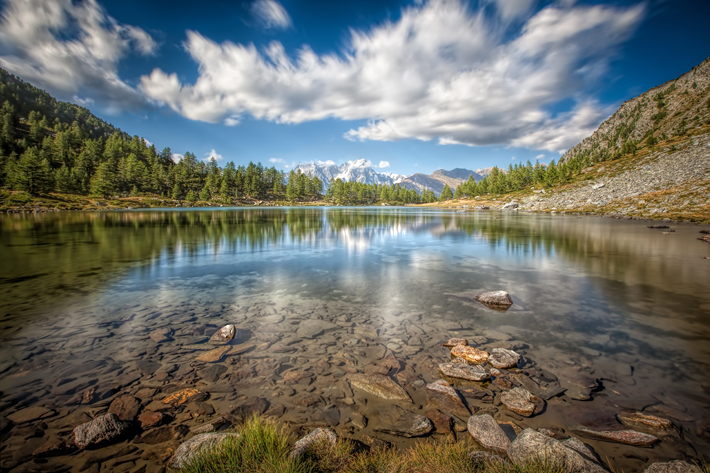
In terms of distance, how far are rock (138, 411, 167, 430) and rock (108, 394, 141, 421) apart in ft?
0.57

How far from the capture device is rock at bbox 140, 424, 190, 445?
521 cm

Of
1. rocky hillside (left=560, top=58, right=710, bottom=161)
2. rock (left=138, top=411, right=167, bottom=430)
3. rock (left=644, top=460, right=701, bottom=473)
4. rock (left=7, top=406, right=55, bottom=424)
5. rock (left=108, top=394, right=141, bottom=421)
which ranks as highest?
rocky hillside (left=560, top=58, right=710, bottom=161)

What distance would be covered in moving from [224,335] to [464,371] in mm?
7180

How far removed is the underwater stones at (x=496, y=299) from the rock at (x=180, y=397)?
11051 millimetres

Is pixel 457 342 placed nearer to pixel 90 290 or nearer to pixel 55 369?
pixel 55 369

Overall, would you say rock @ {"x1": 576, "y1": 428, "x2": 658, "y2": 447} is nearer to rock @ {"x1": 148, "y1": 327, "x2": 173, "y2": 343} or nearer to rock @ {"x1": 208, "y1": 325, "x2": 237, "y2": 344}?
rock @ {"x1": 208, "y1": 325, "x2": 237, "y2": 344}

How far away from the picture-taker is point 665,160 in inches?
3418

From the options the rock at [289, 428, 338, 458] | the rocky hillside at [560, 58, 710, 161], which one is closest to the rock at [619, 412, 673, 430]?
the rock at [289, 428, 338, 458]

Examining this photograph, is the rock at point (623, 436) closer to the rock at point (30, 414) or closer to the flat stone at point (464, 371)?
the flat stone at point (464, 371)

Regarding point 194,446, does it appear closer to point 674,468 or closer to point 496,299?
point 674,468

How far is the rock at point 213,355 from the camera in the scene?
7.93 meters

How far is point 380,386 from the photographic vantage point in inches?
268

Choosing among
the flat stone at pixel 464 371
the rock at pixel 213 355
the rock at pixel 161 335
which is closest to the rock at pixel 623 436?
the flat stone at pixel 464 371

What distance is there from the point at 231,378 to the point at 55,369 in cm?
460
